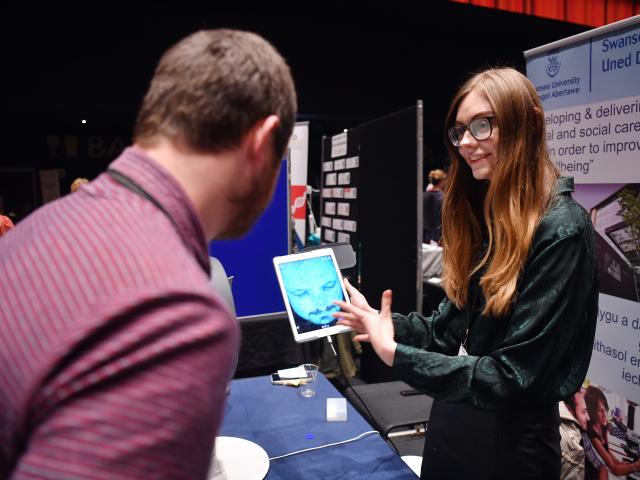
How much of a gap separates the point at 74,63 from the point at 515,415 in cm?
582

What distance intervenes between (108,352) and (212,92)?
32 centimetres

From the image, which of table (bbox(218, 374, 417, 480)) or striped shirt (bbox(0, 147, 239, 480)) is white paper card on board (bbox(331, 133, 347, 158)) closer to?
table (bbox(218, 374, 417, 480))

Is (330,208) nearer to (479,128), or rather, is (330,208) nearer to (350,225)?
(350,225)

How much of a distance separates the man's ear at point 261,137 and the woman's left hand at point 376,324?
705mm

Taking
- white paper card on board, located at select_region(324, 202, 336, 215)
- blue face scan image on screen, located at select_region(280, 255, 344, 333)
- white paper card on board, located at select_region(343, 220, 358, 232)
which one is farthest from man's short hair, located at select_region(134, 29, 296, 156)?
white paper card on board, located at select_region(324, 202, 336, 215)

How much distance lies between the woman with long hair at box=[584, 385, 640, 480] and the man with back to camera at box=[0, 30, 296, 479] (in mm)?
2385

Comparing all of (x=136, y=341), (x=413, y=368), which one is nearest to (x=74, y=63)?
(x=413, y=368)

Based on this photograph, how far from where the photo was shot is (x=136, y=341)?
40cm

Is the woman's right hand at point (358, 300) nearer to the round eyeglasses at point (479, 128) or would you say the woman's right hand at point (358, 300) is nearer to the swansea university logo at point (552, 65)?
the round eyeglasses at point (479, 128)

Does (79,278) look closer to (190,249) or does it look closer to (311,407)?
(190,249)

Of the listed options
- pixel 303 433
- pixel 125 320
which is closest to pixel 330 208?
pixel 303 433

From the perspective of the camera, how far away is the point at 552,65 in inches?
99.7

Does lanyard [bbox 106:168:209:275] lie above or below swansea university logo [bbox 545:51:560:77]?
below

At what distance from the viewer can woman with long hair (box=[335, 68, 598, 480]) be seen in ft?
3.57
